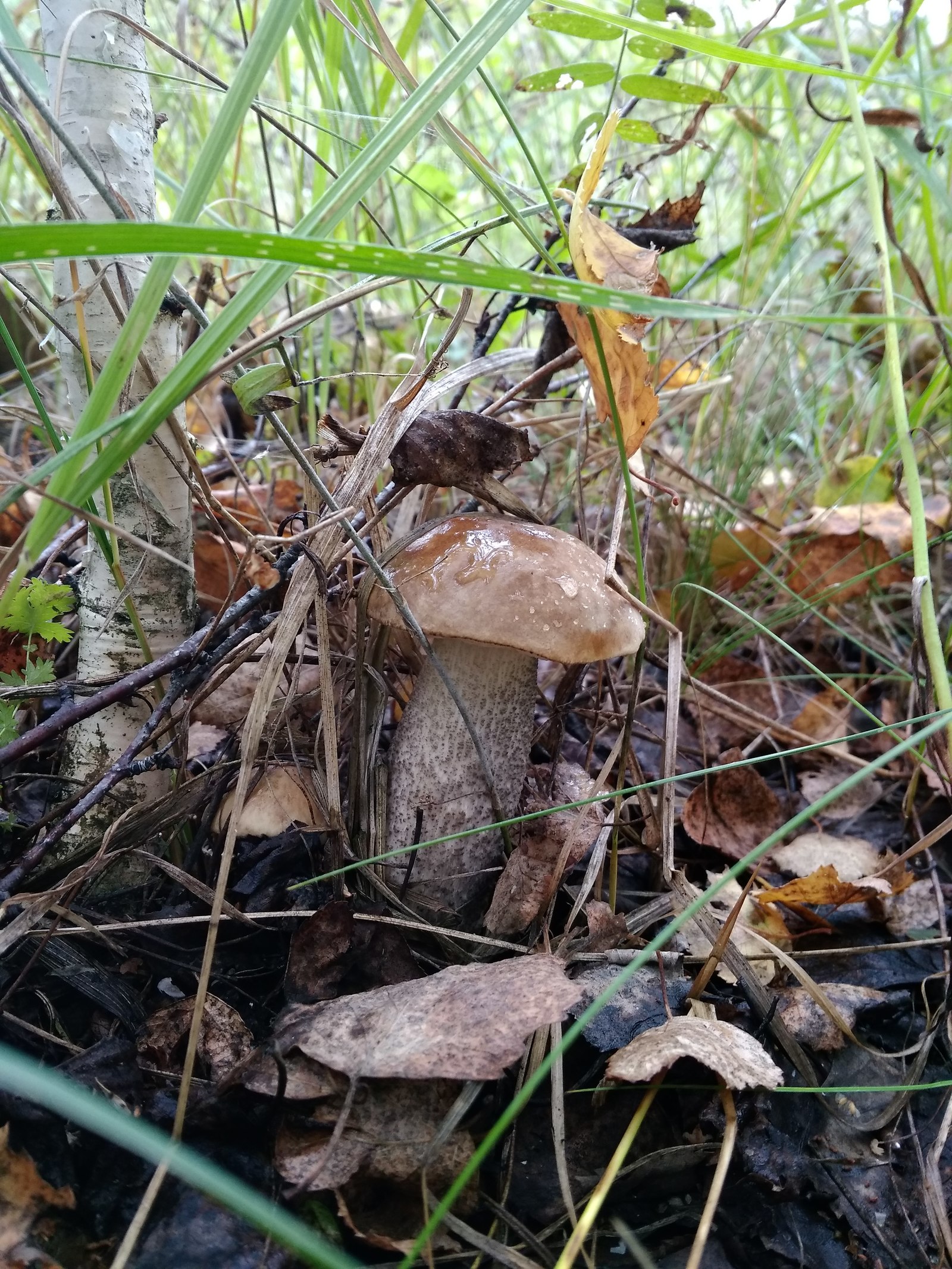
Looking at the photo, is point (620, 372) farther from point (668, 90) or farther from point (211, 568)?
point (211, 568)

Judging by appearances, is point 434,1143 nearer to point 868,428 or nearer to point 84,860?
point 84,860

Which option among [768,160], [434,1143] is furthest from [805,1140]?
[768,160]

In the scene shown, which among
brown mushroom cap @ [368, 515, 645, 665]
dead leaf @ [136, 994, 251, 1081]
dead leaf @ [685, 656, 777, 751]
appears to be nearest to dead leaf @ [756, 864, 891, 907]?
dead leaf @ [685, 656, 777, 751]

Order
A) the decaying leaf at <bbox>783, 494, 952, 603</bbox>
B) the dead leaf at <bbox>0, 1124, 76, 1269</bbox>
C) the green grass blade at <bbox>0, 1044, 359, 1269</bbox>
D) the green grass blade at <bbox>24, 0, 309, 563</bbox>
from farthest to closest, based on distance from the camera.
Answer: the decaying leaf at <bbox>783, 494, 952, 603</bbox>
the dead leaf at <bbox>0, 1124, 76, 1269</bbox>
the green grass blade at <bbox>24, 0, 309, 563</bbox>
the green grass blade at <bbox>0, 1044, 359, 1269</bbox>

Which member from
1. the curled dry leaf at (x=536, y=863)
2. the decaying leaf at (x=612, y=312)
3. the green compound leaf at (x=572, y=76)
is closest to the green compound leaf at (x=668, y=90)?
the green compound leaf at (x=572, y=76)

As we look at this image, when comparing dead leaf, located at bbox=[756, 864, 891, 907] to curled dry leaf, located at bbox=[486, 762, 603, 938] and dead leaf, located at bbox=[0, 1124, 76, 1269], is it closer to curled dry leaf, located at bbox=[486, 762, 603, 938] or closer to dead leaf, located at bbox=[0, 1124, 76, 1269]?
curled dry leaf, located at bbox=[486, 762, 603, 938]

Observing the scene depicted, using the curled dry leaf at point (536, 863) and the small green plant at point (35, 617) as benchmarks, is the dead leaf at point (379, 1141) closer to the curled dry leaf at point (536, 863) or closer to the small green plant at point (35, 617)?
the curled dry leaf at point (536, 863)

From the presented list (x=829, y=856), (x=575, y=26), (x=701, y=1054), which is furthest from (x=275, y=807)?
(x=575, y=26)
